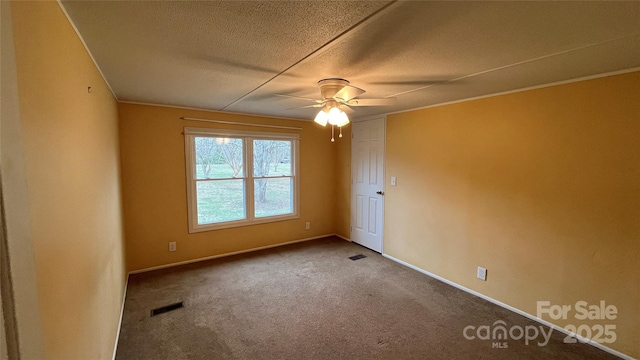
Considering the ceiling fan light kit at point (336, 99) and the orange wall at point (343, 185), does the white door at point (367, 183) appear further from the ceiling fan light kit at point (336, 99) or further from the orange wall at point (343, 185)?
the ceiling fan light kit at point (336, 99)

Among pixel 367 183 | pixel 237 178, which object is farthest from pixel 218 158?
pixel 367 183

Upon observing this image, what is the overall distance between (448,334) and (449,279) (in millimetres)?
1036

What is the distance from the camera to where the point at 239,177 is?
4.22m

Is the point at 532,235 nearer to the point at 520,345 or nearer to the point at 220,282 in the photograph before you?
the point at 520,345

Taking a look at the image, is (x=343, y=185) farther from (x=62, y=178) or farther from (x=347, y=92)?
(x=62, y=178)

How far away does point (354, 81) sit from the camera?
7.70 feet

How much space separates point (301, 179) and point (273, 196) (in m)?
0.58

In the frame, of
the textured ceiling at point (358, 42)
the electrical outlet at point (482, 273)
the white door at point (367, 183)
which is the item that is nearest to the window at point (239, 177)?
the white door at point (367, 183)

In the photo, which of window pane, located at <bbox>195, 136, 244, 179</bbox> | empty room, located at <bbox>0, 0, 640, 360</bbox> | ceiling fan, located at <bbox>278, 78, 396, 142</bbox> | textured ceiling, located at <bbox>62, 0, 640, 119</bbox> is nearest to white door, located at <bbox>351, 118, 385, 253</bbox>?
empty room, located at <bbox>0, 0, 640, 360</bbox>

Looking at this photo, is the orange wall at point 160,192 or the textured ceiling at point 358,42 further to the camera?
the orange wall at point 160,192

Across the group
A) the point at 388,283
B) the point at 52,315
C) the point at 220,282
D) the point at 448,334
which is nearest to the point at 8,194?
the point at 52,315

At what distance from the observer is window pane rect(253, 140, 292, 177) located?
4.37 meters

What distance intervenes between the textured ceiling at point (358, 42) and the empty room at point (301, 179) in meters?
0.02

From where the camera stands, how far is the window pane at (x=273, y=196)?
4450 millimetres
